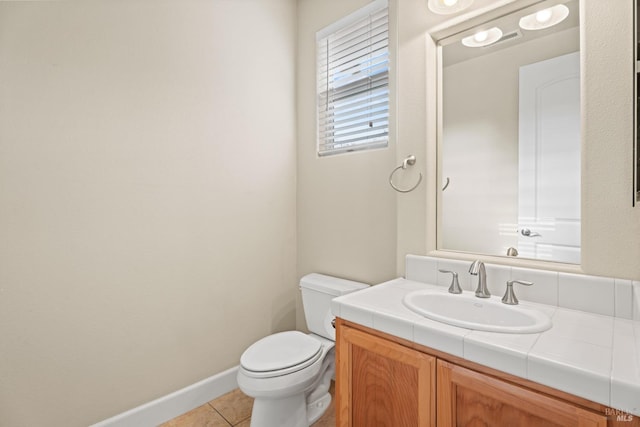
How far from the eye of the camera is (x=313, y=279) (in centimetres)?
197

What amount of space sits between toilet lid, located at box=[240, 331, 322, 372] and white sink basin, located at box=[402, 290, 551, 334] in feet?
2.04

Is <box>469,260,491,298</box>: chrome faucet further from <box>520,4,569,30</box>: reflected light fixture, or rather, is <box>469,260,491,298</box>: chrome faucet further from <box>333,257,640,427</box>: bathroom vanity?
<box>520,4,569,30</box>: reflected light fixture

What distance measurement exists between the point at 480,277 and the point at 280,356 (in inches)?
38.8

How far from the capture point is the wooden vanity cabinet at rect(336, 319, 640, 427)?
29.3 inches

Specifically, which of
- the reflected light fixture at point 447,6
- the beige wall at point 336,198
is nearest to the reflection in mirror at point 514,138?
the reflected light fixture at point 447,6

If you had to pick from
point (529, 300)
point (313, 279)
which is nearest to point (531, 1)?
point (529, 300)

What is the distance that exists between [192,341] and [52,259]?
0.82 m

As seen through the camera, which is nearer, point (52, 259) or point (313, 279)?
point (52, 259)

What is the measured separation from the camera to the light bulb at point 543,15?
1.22 m

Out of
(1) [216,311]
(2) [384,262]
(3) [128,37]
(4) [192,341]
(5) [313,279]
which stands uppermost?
(3) [128,37]

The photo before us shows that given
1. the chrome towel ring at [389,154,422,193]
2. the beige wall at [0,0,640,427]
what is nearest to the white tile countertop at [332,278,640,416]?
the beige wall at [0,0,640,427]

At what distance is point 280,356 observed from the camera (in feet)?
4.93

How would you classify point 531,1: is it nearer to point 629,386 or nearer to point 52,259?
point 629,386

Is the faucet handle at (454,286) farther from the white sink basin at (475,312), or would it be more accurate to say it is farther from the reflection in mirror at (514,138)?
the reflection in mirror at (514,138)
